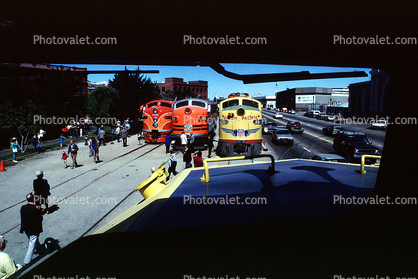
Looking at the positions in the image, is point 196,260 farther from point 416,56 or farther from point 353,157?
point 353,157

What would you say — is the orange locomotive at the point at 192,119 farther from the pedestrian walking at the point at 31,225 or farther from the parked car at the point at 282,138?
the pedestrian walking at the point at 31,225

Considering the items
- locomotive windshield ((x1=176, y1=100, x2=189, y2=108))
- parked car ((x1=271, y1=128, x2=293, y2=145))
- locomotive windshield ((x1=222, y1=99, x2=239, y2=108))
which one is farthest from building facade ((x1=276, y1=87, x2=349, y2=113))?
locomotive windshield ((x1=222, y1=99, x2=239, y2=108))

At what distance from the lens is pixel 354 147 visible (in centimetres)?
1855

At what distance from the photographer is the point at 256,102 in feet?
63.9

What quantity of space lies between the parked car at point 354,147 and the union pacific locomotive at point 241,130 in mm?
6298

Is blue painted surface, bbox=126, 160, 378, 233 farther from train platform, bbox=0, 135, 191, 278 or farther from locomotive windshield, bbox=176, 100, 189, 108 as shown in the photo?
locomotive windshield, bbox=176, 100, 189, 108

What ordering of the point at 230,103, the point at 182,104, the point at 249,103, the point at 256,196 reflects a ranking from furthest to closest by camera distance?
the point at 182,104 → the point at 230,103 → the point at 249,103 → the point at 256,196

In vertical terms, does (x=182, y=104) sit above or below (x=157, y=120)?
above

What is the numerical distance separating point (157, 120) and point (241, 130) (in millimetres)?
10412

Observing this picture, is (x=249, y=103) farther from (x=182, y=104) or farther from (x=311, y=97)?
(x=311, y=97)

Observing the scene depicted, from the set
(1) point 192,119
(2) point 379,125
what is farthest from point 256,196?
(2) point 379,125

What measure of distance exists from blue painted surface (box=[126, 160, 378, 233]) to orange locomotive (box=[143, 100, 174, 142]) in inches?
781

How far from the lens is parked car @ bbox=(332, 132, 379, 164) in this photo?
59.3ft

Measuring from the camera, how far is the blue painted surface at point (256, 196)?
417 cm
